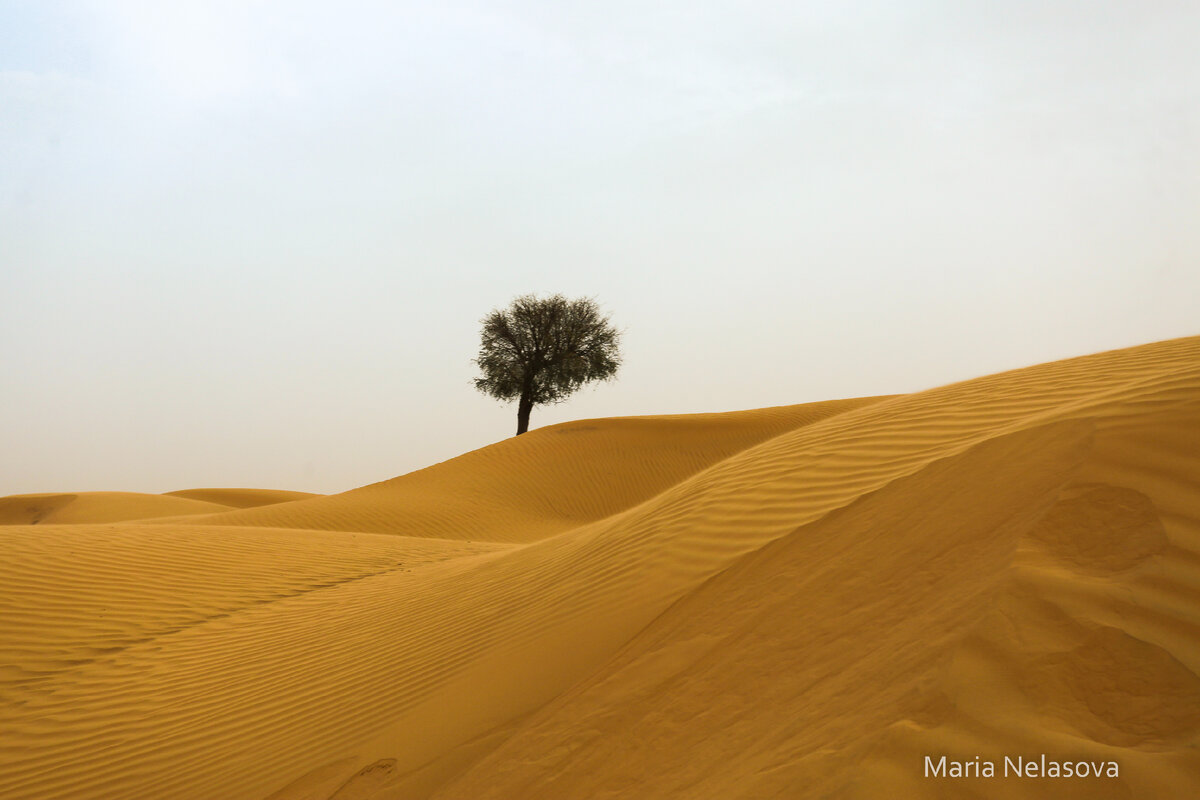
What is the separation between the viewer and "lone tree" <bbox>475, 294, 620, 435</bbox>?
35.0 metres

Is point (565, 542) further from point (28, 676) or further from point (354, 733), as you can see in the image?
point (28, 676)

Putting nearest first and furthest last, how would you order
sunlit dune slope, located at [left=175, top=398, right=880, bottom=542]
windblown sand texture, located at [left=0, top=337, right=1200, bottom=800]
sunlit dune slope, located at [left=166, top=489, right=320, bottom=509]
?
windblown sand texture, located at [left=0, top=337, right=1200, bottom=800]
sunlit dune slope, located at [left=175, top=398, right=880, bottom=542]
sunlit dune slope, located at [left=166, top=489, right=320, bottom=509]

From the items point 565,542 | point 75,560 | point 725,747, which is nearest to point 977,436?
point 725,747

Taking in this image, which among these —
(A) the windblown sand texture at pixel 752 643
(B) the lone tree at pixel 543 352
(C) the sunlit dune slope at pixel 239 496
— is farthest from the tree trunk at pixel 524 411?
(A) the windblown sand texture at pixel 752 643

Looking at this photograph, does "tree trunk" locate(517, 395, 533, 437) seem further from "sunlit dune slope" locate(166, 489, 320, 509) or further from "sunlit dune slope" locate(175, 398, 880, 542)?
"sunlit dune slope" locate(166, 489, 320, 509)

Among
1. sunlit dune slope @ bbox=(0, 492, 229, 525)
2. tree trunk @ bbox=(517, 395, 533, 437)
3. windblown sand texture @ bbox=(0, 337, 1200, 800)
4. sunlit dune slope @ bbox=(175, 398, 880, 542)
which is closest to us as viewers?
windblown sand texture @ bbox=(0, 337, 1200, 800)

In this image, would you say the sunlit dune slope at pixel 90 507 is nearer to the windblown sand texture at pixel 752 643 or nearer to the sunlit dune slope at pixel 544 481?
the sunlit dune slope at pixel 544 481

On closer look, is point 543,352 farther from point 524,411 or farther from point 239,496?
point 239,496

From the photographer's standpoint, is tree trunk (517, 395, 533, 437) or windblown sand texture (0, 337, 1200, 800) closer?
windblown sand texture (0, 337, 1200, 800)

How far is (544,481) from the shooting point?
80.4 ft

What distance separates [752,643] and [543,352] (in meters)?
31.7

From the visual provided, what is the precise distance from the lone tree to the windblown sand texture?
1019 inches

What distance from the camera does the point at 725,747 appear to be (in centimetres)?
296

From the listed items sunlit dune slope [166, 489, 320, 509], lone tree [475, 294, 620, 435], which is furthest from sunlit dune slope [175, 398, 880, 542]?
sunlit dune slope [166, 489, 320, 509]
